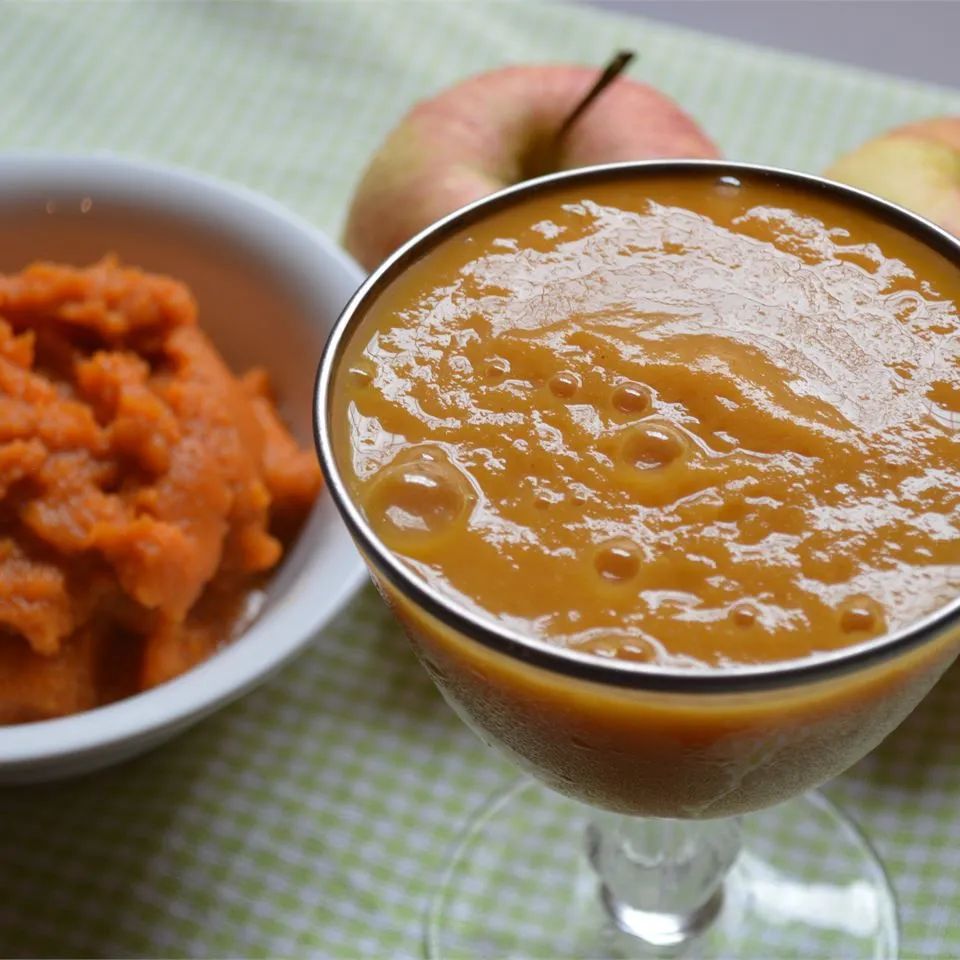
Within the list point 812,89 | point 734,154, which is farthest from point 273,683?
point 812,89

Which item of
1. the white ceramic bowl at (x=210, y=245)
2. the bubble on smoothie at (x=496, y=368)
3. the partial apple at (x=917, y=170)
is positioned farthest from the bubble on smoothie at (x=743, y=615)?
the partial apple at (x=917, y=170)

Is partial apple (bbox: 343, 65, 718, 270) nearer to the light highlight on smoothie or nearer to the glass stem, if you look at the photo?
the light highlight on smoothie

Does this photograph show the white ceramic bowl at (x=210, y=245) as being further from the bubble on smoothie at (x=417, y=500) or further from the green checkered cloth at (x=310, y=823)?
the bubble on smoothie at (x=417, y=500)

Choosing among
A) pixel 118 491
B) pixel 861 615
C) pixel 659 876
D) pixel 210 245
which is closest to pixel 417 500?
pixel 861 615

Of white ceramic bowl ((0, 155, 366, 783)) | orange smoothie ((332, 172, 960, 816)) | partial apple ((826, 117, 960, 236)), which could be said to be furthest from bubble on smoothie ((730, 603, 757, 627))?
partial apple ((826, 117, 960, 236))

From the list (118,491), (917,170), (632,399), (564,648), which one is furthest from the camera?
(917,170)

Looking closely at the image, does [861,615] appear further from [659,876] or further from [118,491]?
[118,491]

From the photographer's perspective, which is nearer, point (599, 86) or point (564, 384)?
point (564, 384)
